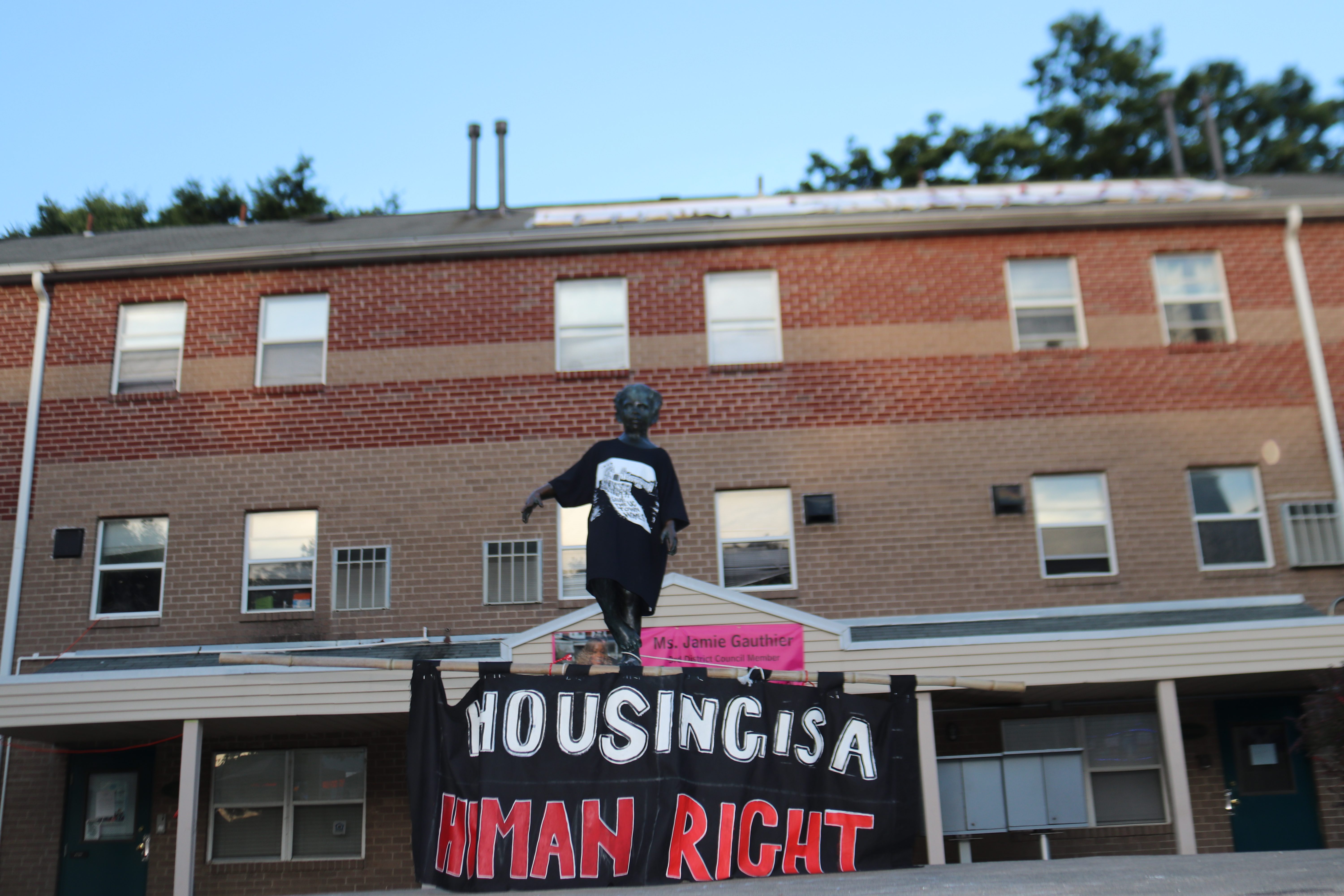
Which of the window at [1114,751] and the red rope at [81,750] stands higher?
the red rope at [81,750]

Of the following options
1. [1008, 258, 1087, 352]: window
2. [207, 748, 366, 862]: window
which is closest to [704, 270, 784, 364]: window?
[1008, 258, 1087, 352]: window

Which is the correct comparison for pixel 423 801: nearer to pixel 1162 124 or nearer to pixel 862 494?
pixel 862 494

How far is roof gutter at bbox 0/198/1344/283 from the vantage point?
15.5 m

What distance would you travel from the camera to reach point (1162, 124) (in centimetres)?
3203

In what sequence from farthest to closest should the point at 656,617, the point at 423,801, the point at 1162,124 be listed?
the point at 1162,124, the point at 656,617, the point at 423,801

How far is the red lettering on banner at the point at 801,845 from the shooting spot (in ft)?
21.7

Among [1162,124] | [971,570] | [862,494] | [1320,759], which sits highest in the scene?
[1162,124]

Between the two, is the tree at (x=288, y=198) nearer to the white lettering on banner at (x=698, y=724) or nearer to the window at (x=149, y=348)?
the window at (x=149, y=348)

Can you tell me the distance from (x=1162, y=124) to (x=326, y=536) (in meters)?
27.7

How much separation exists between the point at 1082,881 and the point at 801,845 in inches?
64.8

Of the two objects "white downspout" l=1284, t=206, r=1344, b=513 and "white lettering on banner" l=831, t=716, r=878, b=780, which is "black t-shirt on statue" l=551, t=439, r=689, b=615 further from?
"white downspout" l=1284, t=206, r=1344, b=513

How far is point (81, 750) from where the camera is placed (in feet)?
47.0

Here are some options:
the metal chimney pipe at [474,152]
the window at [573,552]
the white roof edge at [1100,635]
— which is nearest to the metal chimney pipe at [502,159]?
the metal chimney pipe at [474,152]

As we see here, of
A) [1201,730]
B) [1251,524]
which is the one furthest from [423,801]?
[1251,524]
